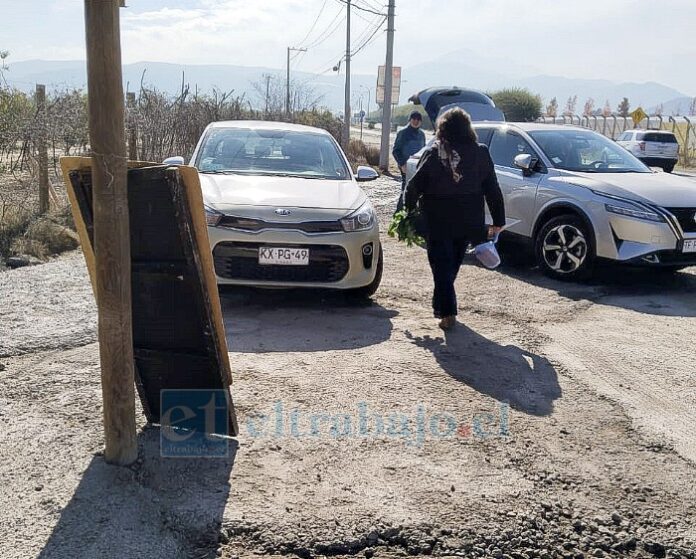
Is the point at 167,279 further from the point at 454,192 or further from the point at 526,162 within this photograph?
the point at 526,162

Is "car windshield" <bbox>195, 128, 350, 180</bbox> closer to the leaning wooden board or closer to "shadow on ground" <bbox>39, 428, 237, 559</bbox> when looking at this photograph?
the leaning wooden board

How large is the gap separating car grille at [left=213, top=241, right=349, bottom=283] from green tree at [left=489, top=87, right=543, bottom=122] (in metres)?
55.4

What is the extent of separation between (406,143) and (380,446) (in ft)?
30.8

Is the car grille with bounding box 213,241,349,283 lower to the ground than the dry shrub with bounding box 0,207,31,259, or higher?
higher

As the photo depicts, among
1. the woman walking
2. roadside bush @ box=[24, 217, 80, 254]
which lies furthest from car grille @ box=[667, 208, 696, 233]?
roadside bush @ box=[24, 217, 80, 254]

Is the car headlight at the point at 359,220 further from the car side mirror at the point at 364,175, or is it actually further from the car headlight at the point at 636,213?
the car headlight at the point at 636,213

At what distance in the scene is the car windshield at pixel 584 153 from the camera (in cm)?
870

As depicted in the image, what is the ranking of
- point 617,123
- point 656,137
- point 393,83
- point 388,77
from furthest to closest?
1. point 617,123
2. point 656,137
3. point 393,83
4. point 388,77

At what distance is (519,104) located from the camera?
60062 millimetres

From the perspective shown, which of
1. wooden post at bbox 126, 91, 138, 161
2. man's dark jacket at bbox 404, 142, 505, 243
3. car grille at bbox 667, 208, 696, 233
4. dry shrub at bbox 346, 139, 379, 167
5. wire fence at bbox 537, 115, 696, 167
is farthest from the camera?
wire fence at bbox 537, 115, 696, 167

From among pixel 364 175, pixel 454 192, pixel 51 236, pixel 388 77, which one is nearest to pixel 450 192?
pixel 454 192

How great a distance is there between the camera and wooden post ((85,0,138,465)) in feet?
9.84
